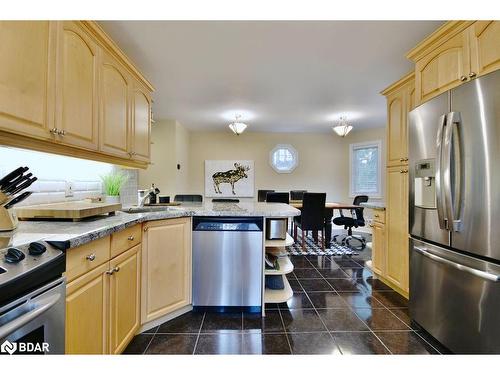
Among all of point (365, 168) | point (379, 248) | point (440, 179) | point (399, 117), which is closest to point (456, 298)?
point (440, 179)

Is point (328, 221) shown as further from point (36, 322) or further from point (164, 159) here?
point (36, 322)

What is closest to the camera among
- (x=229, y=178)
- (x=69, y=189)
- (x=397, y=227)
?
(x=69, y=189)

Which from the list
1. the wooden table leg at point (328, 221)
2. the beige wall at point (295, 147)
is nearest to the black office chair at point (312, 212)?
the wooden table leg at point (328, 221)

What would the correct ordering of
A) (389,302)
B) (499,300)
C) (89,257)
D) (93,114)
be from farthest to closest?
(389,302)
(93,114)
(499,300)
(89,257)

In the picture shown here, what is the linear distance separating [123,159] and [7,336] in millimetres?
1624

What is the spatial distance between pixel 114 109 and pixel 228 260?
4.90ft

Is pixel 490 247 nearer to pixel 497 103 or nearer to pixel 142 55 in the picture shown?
pixel 497 103

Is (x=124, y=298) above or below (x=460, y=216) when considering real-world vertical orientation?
below

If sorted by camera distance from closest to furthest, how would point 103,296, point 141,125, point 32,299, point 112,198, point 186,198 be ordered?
point 32,299
point 103,296
point 112,198
point 141,125
point 186,198

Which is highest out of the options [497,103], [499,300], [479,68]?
[479,68]

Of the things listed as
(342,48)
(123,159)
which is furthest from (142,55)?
(342,48)

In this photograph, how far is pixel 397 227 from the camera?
8.10 feet

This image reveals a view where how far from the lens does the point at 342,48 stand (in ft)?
7.47

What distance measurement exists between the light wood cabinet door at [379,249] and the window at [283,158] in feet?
11.7
